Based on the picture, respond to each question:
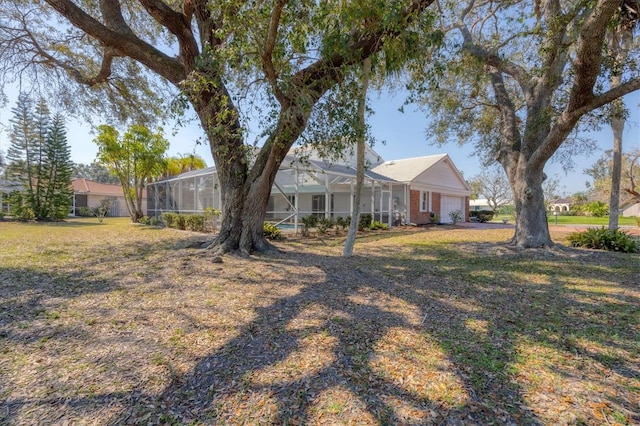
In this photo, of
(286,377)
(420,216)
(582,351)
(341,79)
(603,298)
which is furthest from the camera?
(420,216)

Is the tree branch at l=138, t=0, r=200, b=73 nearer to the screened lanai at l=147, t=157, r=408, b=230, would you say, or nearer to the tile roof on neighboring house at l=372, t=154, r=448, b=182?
the screened lanai at l=147, t=157, r=408, b=230

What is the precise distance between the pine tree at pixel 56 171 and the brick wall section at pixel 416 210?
2382cm

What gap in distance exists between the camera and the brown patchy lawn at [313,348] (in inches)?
86.9

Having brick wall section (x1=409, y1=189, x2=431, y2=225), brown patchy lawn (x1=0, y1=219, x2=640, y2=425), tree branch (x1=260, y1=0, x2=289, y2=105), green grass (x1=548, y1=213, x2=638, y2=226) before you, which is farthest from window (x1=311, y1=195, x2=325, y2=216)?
green grass (x1=548, y1=213, x2=638, y2=226)

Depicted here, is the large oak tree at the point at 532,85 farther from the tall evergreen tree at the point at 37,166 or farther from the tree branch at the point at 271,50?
the tall evergreen tree at the point at 37,166

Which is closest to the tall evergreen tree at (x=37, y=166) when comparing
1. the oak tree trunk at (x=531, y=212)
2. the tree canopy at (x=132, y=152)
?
the tree canopy at (x=132, y=152)

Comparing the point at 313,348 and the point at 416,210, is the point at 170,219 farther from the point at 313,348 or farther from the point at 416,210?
the point at 313,348

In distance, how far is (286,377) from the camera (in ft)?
8.43

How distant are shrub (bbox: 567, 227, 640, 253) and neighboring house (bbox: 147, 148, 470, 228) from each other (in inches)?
359

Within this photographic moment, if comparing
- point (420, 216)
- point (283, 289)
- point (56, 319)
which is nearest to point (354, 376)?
point (283, 289)

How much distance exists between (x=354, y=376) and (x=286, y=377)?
55 centimetres

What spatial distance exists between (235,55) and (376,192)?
687 inches

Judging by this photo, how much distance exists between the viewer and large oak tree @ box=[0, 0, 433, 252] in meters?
5.05

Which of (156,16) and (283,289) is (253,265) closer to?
(283,289)
